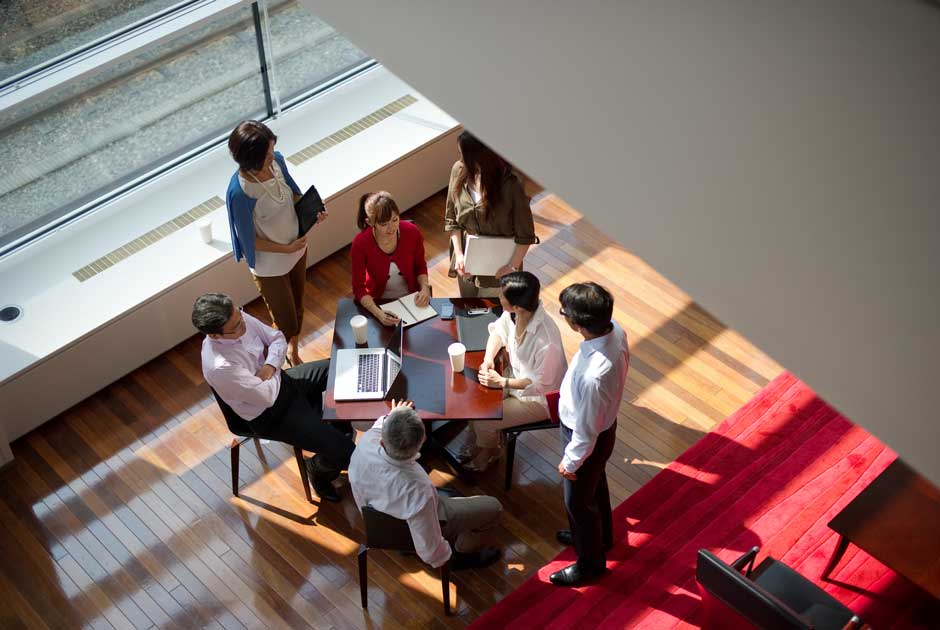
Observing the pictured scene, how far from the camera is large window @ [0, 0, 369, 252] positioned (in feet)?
18.5

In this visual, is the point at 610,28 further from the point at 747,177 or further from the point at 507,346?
the point at 507,346

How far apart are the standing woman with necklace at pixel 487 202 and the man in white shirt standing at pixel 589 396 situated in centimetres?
98

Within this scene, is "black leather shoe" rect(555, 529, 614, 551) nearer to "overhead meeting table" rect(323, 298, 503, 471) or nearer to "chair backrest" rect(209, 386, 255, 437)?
"overhead meeting table" rect(323, 298, 503, 471)

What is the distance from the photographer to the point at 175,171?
6469 millimetres

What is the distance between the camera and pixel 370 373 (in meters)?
4.59

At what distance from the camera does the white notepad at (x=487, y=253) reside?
4.91 meters

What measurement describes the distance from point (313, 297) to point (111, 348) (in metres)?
1.36

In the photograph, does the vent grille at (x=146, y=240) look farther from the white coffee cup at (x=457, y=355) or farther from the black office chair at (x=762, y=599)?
the black office chair at (x=762, y=599)

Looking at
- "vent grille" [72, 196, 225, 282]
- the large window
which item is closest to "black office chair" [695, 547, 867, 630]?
"vent grille" [72, 196, 225, 282]

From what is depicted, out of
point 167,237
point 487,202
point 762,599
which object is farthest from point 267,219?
point 762,599

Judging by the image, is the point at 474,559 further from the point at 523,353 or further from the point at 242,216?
the point at 242,216

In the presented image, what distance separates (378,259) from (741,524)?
2.38 metres

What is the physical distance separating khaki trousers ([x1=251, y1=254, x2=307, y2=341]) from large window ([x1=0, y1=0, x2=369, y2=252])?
152 centimetres

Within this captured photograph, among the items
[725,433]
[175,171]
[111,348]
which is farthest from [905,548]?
[175,171]
